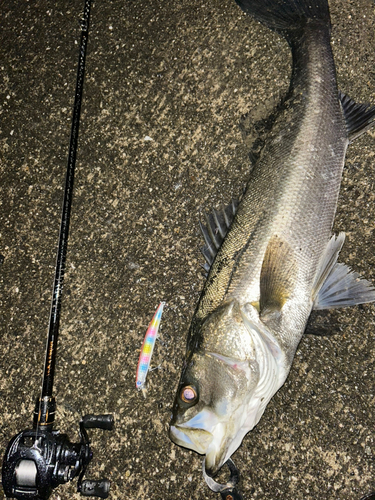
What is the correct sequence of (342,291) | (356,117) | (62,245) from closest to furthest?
1. (342,291)
2. (356,117)
3. (62,245)

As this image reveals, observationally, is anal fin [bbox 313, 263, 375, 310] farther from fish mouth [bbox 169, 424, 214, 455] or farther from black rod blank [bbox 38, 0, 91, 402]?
black rod blank [bbox 38, 0, 91, 402]

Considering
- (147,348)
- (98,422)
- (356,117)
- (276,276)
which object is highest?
(356,117)

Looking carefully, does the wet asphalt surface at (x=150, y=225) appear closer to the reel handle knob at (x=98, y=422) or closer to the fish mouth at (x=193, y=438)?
the reel handle knob at (x=98, y=422)

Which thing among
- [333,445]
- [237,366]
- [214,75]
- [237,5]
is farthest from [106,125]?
[333,445]

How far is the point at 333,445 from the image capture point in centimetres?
242

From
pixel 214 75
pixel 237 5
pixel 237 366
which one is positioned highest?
pixel 237 5

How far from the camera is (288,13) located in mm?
2730

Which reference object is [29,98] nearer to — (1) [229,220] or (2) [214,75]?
(2) [214,75]

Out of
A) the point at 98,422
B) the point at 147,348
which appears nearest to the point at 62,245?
the point at 147,348

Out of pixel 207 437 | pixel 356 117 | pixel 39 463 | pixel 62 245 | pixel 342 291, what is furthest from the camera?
pixel 62 245

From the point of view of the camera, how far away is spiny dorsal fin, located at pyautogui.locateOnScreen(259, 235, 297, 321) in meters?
2.20

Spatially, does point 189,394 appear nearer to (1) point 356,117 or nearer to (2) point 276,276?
(2) point 276,276

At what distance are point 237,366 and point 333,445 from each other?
0.91 meters

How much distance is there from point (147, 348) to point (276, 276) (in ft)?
3.49
